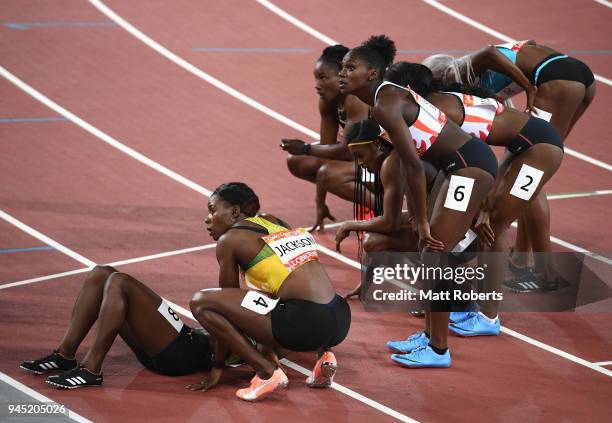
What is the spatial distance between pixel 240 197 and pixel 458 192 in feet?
4.15

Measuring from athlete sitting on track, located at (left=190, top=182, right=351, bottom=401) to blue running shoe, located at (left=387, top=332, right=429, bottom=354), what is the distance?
0.78 meters

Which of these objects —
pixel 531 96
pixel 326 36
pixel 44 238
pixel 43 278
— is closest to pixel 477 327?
pixel 531 96

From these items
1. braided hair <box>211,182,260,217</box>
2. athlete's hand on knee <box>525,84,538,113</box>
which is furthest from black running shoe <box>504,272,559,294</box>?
braided hair <box>211,182,260,217</box>

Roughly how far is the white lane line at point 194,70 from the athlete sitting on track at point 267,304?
16.4 feet

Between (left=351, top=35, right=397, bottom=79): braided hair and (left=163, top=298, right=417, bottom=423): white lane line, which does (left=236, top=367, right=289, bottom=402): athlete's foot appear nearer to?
(left=163, top=298, right=417, bottom=423): white lane line

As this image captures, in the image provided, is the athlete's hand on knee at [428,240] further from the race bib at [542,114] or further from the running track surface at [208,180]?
the race bib at [542,114]

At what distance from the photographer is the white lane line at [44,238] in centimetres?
848

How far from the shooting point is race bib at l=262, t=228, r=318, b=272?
20.1ft

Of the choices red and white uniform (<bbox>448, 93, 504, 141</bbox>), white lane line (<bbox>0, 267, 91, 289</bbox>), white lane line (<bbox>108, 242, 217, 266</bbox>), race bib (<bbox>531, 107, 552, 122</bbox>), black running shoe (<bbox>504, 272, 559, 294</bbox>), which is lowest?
white lane line (<bbox>0, 267, 91, 289</bbox>)

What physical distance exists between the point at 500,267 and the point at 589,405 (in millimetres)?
1332

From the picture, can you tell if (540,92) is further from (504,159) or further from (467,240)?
(467,240)

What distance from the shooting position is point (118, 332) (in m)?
6.29

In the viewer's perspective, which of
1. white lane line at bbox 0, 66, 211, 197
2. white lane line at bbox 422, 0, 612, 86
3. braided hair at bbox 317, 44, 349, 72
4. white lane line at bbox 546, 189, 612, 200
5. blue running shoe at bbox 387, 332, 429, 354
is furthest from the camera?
white lane line at bbox 422, 0, 612, 86

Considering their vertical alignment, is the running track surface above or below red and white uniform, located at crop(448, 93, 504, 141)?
below
